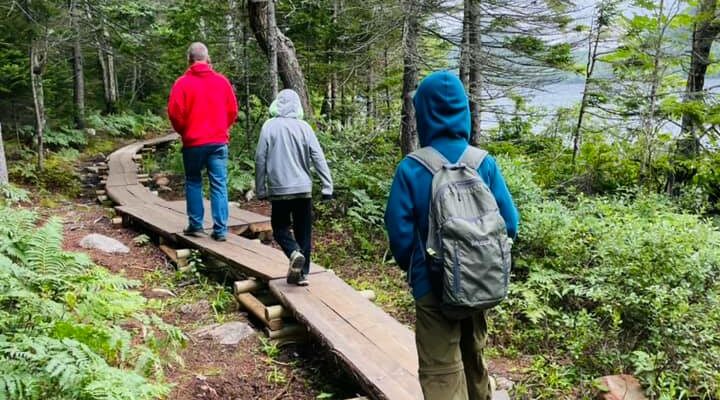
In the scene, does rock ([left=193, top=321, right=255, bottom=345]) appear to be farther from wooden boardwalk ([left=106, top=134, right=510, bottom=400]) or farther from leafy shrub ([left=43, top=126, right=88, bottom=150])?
leafy shrub ([left=43, top=126, right=88, bottom=150])

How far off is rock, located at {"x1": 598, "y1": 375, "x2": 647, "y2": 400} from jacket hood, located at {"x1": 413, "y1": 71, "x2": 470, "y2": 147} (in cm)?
255

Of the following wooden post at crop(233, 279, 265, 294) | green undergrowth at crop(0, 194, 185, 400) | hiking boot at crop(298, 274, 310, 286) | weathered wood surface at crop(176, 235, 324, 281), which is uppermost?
green undergrowth at crop(0, 194, 185, 400)

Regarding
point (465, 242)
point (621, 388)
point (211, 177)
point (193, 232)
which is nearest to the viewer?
point (465, 242)

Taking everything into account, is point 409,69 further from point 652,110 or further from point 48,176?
point 48,176

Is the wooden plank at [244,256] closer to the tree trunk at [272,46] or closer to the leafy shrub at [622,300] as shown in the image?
the leafy shrub at [622,300]

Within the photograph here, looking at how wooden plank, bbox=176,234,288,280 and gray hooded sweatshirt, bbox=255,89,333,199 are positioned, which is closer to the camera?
gray hooded sweatshirt, bbox=255,89,333,199

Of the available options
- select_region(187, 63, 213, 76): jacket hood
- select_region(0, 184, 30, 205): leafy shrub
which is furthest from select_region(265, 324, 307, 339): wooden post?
select_region(0, 184, 30, 205): leafy shrub

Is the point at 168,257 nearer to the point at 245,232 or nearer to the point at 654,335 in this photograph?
the point at 245,232

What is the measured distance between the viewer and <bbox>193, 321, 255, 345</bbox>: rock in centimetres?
471

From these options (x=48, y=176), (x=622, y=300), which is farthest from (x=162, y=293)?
(x=48, y=176)

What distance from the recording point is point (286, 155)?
4.88 meters

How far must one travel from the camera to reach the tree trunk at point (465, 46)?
9719 mm

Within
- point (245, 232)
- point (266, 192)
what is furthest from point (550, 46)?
point (266, 192)

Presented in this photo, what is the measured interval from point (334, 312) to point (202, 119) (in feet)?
9.77
